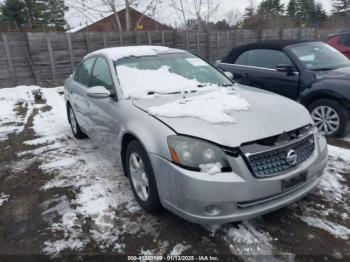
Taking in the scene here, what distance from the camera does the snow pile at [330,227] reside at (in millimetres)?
2494

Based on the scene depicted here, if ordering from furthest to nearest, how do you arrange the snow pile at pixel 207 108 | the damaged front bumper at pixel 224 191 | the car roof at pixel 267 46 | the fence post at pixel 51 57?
the fence post at pixel 51 57, the car roof at pixel 267 46, the snow pile at pixel 207 108, the damaged front bumper at pixel 224 191

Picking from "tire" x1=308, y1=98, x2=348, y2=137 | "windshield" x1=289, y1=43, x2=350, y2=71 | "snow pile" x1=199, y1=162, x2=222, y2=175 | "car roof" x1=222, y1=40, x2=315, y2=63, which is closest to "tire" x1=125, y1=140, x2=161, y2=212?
"snow pile" x1=199, y1=162, x2=222, y2=175

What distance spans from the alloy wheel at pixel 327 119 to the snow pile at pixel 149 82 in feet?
8.02

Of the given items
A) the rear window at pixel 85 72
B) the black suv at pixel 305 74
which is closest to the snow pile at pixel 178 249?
the rear window at pixel 85 72

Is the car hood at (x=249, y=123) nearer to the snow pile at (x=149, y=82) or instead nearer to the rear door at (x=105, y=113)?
the snow pile at (x=149, y=82)

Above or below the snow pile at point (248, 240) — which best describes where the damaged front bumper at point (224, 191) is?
above

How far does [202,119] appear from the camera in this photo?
2504 millimetres

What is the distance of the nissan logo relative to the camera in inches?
92.5

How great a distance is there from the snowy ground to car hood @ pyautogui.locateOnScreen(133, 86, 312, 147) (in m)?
0.88

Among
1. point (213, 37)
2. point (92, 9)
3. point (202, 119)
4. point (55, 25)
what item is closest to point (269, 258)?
point (202, 119)

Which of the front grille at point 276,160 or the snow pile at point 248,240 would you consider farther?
the snow pile at point 248,240

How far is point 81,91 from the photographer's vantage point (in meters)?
4.47

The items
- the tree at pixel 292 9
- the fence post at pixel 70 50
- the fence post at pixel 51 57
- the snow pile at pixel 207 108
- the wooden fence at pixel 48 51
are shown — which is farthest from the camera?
the tree at pixel 292 9

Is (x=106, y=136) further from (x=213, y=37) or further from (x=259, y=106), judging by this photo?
(x=213, y=37)
